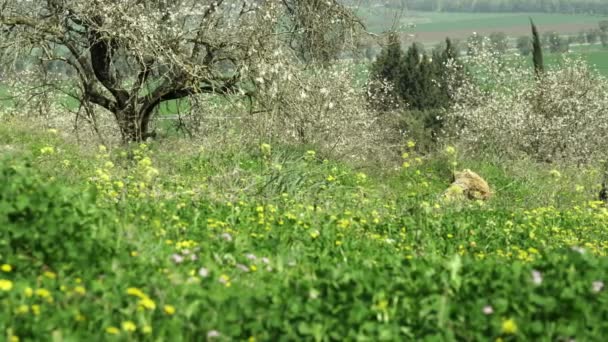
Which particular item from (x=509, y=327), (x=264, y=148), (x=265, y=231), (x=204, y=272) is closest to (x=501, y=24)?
(x=264, y=148)

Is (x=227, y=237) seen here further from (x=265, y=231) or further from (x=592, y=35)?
(x=592, y=35)

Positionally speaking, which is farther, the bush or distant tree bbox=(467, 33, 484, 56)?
distant tree bbox=(467, 33, 484, 56)

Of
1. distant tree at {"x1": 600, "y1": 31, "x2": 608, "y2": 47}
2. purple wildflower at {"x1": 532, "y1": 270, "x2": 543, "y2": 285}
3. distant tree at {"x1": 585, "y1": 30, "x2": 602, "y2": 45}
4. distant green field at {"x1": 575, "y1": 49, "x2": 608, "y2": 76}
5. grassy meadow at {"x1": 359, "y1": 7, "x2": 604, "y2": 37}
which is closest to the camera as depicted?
purple wildflower at {"x1": 532, "y1": 270, "x2": 543, "y2": 285}

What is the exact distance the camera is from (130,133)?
51.2 ft

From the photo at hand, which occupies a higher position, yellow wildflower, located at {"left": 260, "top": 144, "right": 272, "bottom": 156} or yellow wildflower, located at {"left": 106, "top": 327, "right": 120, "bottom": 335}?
yellow wildflower, located at {"left": 106, "top": 327, "right": 120, "bottom": 335}

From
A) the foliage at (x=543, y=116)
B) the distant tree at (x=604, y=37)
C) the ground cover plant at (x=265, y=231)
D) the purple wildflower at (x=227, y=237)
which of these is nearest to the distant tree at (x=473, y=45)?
the foliage at (x=543, y=116)

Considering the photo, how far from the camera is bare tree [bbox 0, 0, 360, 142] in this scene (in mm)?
13688

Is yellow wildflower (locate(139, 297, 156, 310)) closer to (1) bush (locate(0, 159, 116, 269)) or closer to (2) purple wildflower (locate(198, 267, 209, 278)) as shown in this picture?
(2) purple wildflower (locate(198, 267, 209, 278))

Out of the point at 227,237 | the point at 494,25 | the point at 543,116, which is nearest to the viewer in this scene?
the point at 227,237

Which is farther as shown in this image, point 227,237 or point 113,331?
point 227,237

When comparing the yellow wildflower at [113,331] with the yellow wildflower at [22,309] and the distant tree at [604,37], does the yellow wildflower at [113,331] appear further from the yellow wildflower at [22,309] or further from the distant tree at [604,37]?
the distant tree at [604,37]

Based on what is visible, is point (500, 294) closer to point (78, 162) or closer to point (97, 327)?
point (97, 327)

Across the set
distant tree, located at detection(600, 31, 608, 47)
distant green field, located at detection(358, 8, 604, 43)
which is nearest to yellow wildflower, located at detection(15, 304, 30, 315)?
distant green field, located at detection(358, 8, 604, 43)

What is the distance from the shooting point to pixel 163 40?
45.6ft
